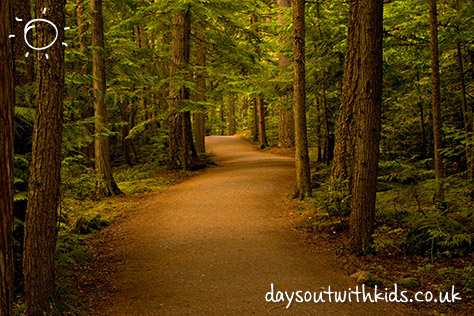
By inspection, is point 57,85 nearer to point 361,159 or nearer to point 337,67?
point 361,159

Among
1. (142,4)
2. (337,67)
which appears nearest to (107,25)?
(142,4)

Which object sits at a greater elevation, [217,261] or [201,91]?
[201,91]

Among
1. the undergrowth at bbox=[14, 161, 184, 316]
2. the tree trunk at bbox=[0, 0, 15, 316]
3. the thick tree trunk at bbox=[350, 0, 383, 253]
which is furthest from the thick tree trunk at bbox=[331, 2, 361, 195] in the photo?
the tree trunk at bbox=[0, 0, 15, 316]

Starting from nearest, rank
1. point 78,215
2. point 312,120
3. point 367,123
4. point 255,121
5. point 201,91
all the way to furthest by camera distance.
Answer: point 367,123, point 78,215, point 312,120, point 201,91, point 255,121

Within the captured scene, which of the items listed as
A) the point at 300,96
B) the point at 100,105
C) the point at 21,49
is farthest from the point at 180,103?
the point at 21,49

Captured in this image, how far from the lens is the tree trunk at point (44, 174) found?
456 centimetres

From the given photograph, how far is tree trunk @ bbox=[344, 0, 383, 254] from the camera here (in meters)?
6.70

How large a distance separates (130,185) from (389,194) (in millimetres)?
9739

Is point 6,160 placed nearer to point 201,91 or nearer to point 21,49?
point 21,49

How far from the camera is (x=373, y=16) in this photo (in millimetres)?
6699

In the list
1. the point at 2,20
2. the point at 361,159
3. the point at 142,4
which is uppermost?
the point at 142,4

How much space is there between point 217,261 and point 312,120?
11.6 m

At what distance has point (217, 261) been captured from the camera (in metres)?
6.97

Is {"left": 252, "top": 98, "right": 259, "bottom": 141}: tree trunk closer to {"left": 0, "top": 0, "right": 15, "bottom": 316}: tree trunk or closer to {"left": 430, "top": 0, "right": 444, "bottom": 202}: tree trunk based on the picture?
{"left": 430, "top": 0, "right": 444, "bottom": 202}: tree trunk
